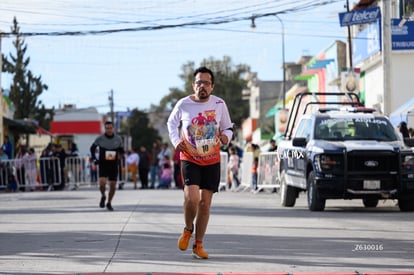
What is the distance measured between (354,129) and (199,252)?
371 inches

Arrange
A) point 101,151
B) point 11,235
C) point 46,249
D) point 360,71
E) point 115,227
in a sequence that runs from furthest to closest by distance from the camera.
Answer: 1. point 360,71
2. point 101,151
3. point 115,227
4. point 11,235
5. point 46,249

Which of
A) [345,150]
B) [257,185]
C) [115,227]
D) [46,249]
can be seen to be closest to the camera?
[46,249]

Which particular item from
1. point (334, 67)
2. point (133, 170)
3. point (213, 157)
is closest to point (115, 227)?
point (213, 157)

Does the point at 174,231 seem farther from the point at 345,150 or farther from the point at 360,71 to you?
the point at 360,71

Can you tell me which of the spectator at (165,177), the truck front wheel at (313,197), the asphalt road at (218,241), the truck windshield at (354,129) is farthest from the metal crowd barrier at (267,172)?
the truck front wheel at (313,197)

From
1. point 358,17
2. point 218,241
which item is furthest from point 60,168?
point 218,241

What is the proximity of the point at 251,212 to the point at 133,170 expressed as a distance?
2339 centimetres

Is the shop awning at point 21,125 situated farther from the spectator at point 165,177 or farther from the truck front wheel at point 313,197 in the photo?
the truck front wheel at point 313,197

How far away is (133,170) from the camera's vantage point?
42375 millimetres

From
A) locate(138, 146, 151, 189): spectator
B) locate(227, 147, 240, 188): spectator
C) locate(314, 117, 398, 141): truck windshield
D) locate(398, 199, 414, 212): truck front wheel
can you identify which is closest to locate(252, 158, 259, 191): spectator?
locate(227, 147, 240, 188): spectator

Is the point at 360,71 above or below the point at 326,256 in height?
above

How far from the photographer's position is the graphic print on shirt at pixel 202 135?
1102 cm

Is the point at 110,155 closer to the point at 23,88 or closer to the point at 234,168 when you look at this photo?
the point at 234,168

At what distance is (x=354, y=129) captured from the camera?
64.5 ft
